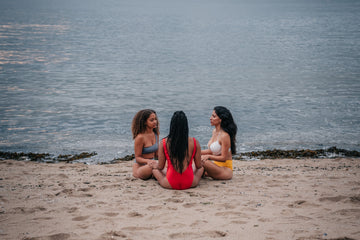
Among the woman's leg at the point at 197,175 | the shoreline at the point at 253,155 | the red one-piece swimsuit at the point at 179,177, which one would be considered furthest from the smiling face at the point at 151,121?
the shoreline at the point at 253,155

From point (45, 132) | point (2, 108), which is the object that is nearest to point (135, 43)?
point (2, 108)

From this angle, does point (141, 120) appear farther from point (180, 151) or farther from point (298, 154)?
point (298, 154)

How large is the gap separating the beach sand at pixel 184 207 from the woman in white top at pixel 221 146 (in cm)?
22

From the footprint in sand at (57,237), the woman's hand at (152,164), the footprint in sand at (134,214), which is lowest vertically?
the footprint in sand at (134,214)

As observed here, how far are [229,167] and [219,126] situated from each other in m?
0.88

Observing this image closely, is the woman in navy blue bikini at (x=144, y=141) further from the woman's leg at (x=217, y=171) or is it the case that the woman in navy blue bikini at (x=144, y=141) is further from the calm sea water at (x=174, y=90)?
the calm sea water at (x=174, y=90)

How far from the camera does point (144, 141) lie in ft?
24.4

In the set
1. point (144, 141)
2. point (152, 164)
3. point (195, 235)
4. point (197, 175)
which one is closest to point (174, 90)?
point (144, 141)

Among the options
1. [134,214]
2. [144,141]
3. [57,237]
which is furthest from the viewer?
[144,141]

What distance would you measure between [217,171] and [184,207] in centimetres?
173

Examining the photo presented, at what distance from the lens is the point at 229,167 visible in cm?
743

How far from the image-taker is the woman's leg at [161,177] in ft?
22.2

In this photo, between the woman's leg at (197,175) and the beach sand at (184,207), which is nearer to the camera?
the beach sand at (184,207)

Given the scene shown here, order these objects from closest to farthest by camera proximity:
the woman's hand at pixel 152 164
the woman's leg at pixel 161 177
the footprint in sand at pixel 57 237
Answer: the footprint in sand at pixel 57 237
the woman's leg at pixel 161 177
the woman's hand at pixel 152 164
